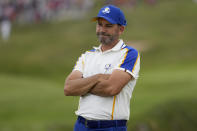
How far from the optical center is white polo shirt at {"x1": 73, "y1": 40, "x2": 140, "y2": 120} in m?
4.27

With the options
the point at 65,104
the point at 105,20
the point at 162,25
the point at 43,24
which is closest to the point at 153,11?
the point at 162,25

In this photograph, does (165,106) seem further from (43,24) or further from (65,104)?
(43,24)

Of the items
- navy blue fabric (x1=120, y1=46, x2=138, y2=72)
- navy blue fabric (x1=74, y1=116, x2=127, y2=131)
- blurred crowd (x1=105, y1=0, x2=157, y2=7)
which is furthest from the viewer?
blurred crowd (x1=105, y1=0, x2=157, y2=7)

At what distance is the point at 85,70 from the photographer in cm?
463

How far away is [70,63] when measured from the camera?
2548 centimetres

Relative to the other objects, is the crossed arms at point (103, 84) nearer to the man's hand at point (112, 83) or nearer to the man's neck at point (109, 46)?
the man's hand at point (112, 83)

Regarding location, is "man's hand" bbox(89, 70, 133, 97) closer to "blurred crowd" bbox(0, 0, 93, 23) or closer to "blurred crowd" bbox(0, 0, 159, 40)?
"blurred crowd" bbox(0, 0, 159, 40)

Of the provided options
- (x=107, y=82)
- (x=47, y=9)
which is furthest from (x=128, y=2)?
(x=107, y=82)

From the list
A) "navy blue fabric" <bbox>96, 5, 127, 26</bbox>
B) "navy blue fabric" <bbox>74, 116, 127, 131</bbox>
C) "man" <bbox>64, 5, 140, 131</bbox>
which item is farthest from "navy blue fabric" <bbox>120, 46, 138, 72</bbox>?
"navy blue fabric" <bbox>74, 116, 127, 131</bbox>

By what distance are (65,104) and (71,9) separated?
64.8 feet

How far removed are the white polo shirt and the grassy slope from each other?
273 inches

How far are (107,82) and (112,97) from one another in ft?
0.64

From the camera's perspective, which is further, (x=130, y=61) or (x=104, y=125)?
(x=130, y=61)

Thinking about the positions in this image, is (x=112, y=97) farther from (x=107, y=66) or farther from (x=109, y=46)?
(x=109, y=46)
